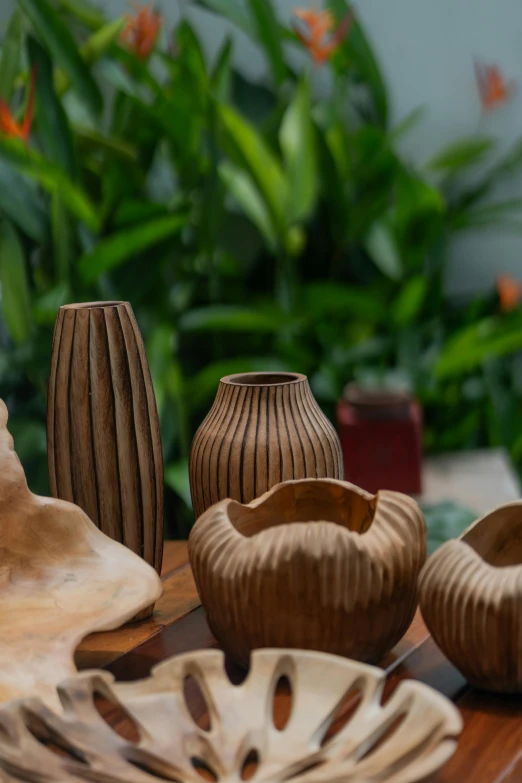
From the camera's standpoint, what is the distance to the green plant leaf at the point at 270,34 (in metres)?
2.27

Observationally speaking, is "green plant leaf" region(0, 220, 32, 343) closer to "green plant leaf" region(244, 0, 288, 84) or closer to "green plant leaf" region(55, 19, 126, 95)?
"green plant leaf" region(55, 19, 126, 95)

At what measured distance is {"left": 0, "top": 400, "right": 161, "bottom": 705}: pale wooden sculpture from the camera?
0.76 metres

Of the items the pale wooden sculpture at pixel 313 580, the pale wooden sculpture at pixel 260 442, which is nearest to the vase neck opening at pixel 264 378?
the pale wooden sculpture at pixel 260 442

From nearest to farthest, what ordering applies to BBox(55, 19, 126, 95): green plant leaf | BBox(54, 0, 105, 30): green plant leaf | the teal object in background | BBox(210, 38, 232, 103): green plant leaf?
1. the teal object in background
2. BBox(55, 19, 126, 95): green plant leaf
3. BBox(210, 38, 232, 103): green plant leaf
4. BBox(54, 0, 105, 30): green plant leaf

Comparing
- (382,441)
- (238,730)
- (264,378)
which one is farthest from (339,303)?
(238,730)

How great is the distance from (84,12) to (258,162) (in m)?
0.59

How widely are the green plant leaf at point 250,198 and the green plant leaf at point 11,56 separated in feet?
1.62

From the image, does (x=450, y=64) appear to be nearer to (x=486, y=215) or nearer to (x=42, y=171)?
(x=486, y=215)

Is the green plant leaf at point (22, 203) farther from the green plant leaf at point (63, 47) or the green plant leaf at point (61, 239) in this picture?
the green plant leaf at point (63, 47)

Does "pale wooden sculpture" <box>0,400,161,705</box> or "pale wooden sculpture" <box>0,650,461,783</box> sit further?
"pale wooden sculpture" <box>0,400,161,705</box>

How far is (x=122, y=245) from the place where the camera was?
75.1 inches

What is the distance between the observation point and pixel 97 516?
918 mm

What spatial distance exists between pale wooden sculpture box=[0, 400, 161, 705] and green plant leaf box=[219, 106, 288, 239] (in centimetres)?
134

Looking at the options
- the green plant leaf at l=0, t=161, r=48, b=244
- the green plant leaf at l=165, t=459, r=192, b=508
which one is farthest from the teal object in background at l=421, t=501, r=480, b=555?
the green plant leaf at l=0, t=161, r=48, b=244
